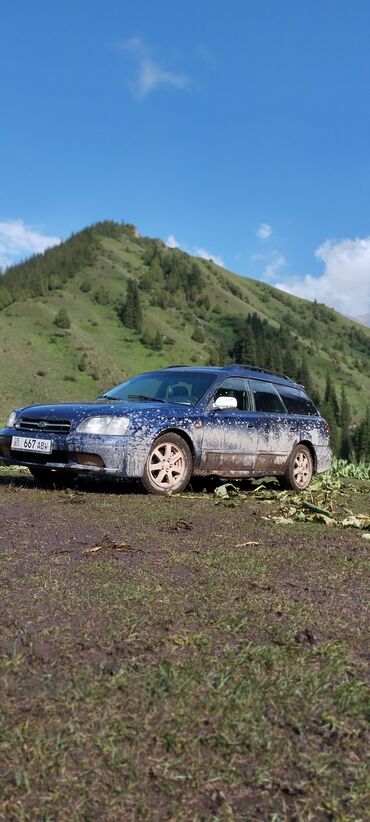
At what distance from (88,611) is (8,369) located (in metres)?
58.4

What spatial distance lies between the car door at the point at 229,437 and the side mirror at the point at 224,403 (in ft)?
0.14

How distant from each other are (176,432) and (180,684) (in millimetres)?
5015

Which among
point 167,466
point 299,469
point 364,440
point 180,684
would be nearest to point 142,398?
point 167,466

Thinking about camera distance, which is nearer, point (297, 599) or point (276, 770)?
point (276, 770)

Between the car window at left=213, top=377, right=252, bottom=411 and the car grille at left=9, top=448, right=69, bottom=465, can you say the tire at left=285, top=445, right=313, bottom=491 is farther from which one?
the car grille at left=9, top=448, right=69, bottom=465

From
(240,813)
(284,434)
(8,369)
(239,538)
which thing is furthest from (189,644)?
(8,369)

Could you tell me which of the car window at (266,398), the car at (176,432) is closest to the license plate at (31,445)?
the car at (176,432)

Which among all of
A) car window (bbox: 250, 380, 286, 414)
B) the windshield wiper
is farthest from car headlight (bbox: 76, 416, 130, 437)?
car window (bbox: 250, 380, 286, 414)

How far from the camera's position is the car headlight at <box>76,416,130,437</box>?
640cm

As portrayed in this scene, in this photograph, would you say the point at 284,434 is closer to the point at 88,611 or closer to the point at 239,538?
the point at 239,538

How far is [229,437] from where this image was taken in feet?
24.0

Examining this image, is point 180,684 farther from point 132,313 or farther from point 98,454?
point 132,313

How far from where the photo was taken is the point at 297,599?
290cm

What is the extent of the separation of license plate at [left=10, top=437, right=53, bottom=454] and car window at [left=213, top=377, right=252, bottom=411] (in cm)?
220
